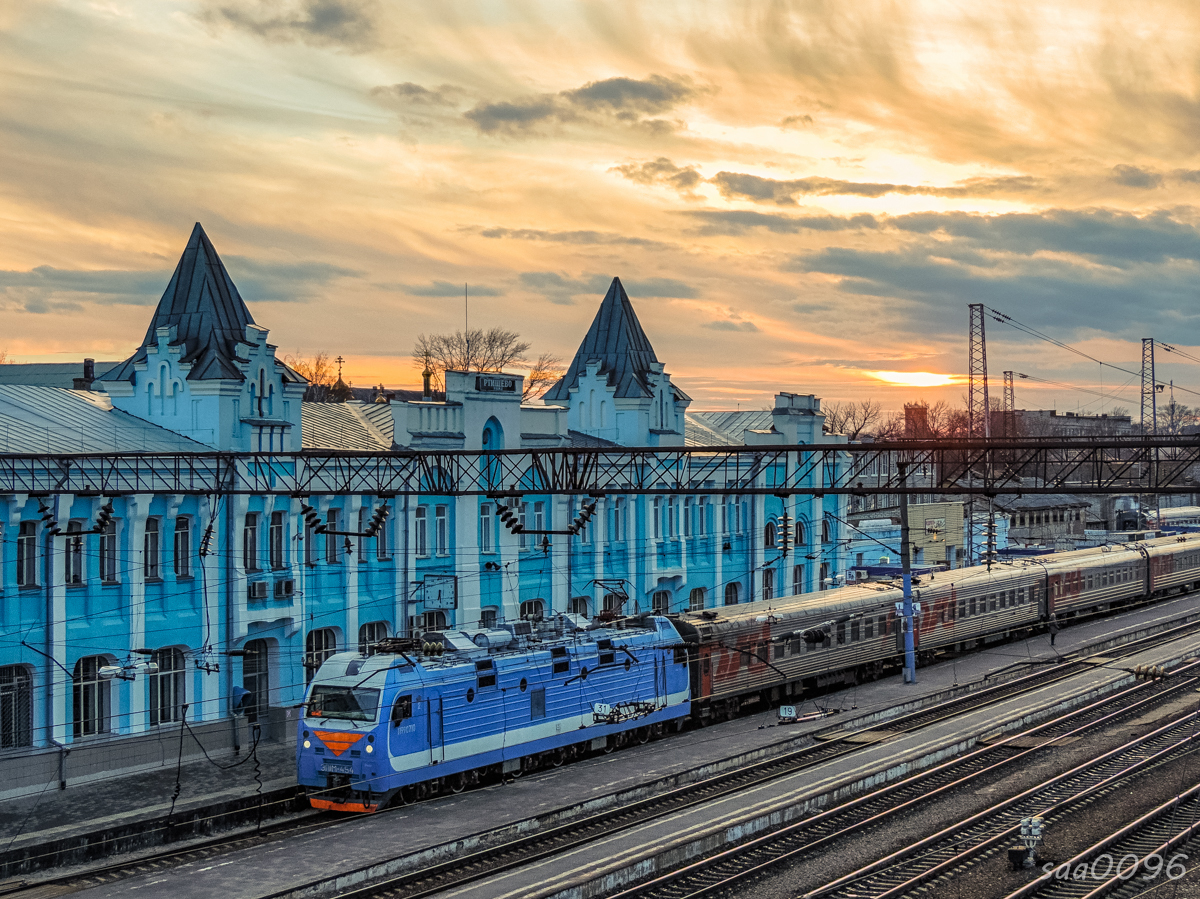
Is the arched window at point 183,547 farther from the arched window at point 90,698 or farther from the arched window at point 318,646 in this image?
the arched window at point 318,646

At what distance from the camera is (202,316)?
3944 centimetres

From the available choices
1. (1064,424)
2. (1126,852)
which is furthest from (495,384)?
(1064,424)

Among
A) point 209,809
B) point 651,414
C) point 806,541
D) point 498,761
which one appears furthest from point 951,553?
point 209,809

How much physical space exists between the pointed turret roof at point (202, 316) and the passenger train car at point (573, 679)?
12.7 metres

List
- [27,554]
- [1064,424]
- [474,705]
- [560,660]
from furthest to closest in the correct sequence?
1. [1064,424]
2. [560,660]
3. [27,554]
4. [474,705]

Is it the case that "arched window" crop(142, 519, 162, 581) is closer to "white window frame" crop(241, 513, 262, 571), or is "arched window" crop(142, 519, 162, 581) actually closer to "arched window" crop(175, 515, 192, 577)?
"arched window" crop(175, 515, 192, 577)

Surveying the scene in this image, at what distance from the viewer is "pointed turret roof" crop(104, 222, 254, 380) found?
1515 inches

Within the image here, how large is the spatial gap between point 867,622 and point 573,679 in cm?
1603

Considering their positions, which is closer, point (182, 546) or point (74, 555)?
point (74, 555)

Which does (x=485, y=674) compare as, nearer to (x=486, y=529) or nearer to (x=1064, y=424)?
(x=486, y=529)

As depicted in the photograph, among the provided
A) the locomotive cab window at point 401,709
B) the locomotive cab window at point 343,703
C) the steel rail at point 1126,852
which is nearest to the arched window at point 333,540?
the locomotive cab window at point 343,703

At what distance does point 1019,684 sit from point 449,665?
74.7ft

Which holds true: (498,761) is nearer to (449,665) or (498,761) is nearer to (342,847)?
(449,665)

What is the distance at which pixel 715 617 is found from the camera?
39.1 meters
